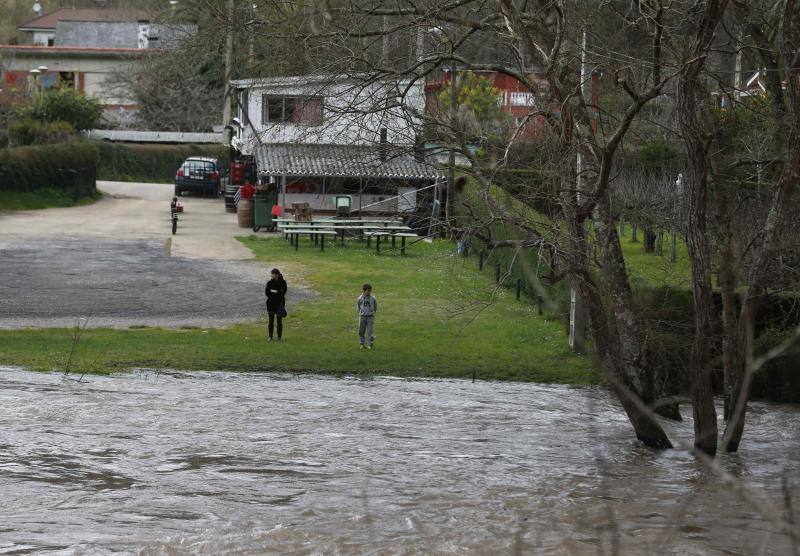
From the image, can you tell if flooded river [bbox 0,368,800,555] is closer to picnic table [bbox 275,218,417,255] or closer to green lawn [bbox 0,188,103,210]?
picnic table [bbox 275,218,417,255]

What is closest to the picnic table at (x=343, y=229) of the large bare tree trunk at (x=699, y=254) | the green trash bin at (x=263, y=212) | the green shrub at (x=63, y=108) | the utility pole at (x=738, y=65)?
the green trash bin at (x=263, y=212)

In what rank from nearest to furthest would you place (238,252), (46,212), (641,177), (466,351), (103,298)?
(466,351), (103,298), (641,177), (238,252), (46,212)

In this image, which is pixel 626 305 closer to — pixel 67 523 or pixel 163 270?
pixel 67 523

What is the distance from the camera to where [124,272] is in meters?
29.6

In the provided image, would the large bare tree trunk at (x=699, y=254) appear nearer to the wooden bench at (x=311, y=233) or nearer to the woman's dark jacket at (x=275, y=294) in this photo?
the woman's dark jacket at (x=275, y=294)

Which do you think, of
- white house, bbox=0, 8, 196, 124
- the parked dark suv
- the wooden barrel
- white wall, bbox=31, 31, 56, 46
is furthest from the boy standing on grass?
white wall, bbox=31, 31, 56, 46

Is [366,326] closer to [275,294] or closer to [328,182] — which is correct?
[275,294]

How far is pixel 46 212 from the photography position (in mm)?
45094

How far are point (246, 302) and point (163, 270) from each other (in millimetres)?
5036

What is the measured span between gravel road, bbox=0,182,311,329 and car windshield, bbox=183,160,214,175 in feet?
33.7

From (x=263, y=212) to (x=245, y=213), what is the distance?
0.94 m

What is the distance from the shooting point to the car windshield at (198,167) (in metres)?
56.0

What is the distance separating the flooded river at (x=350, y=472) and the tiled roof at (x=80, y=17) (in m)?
72.1

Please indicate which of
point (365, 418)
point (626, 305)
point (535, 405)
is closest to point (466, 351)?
point (535, 405)
